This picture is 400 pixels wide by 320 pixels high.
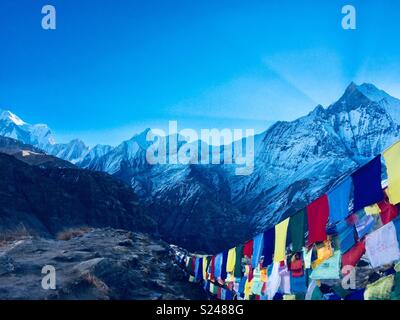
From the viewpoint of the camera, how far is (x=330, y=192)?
945 centimetres

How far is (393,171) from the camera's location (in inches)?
290

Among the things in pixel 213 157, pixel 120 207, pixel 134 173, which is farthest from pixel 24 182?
pixel 213 157

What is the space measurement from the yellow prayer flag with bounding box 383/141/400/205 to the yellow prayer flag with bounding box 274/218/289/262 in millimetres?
4303

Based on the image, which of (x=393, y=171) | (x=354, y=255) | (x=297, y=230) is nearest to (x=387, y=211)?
(x=393, y=171)

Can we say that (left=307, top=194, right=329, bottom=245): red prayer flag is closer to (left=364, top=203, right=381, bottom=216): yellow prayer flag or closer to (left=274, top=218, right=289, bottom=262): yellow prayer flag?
(left=364, top=203, right=381, bottom=216): yellow prayer flag

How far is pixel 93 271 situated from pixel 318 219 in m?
11.9

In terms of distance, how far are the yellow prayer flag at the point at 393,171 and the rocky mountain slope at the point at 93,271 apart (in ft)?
40.7

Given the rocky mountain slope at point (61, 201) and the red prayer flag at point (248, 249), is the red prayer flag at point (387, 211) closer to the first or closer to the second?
the red prayer flag at point (248, 249)

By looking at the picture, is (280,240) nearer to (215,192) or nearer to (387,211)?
(387,211)

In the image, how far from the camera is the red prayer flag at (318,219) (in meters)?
9.77

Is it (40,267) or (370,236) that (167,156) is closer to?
(40,267)

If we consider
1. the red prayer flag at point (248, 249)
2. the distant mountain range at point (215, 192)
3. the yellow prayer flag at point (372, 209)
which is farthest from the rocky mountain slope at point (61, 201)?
the yellow prayer flag at point (372, 209)
